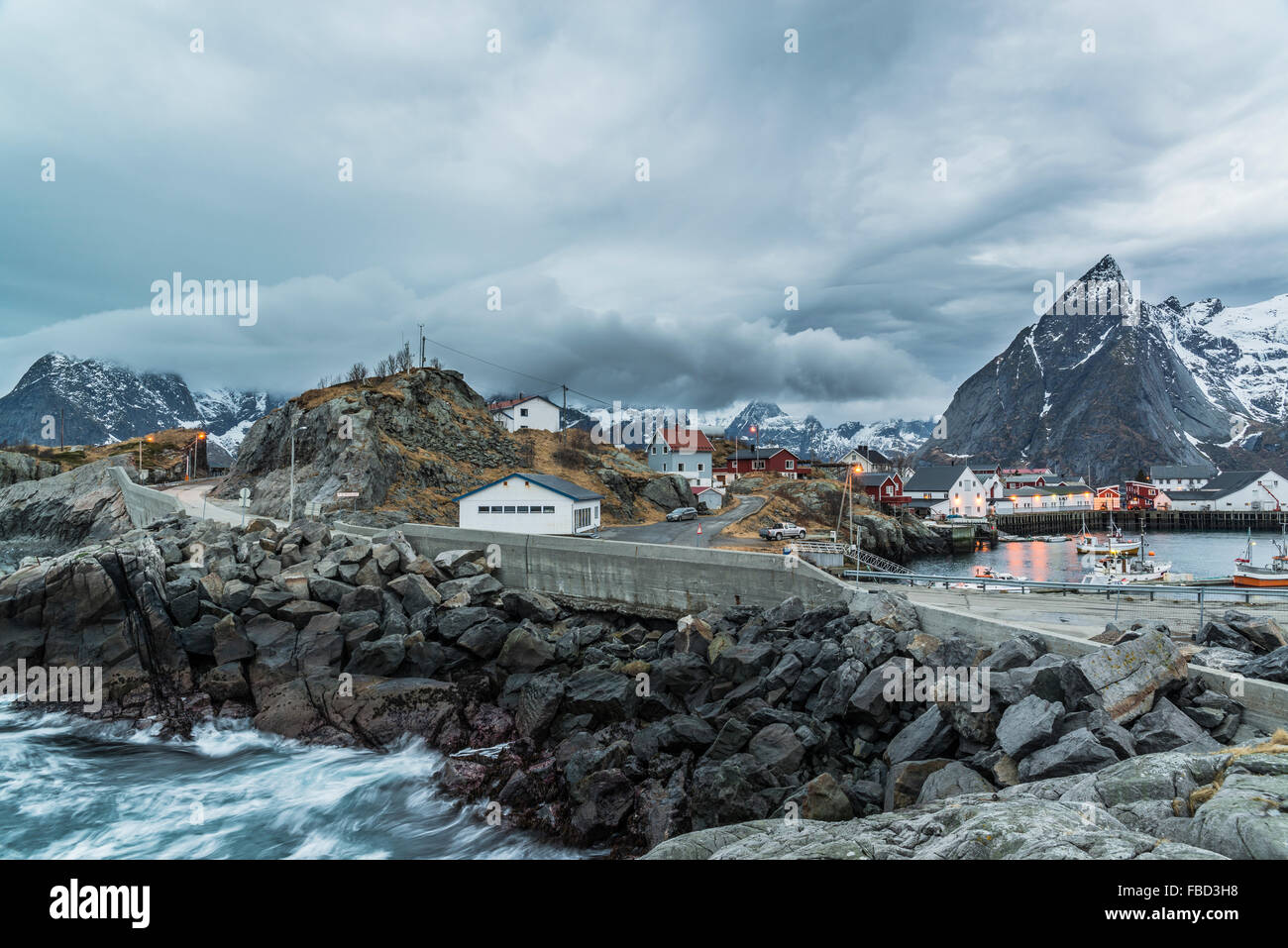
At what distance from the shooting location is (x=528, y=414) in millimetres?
86438

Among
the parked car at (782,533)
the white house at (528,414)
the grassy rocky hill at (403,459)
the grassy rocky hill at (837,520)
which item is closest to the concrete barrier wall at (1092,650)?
the parked car at (782,533)

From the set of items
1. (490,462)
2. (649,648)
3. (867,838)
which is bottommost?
(649,648)

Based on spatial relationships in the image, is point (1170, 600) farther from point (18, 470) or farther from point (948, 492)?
point (18, 470)

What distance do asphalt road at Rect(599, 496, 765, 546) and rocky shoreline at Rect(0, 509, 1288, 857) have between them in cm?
1650

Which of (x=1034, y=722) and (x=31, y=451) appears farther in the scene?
(x=31, y=451)

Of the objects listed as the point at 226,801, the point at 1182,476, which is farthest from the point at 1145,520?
Result: the point at 226,801

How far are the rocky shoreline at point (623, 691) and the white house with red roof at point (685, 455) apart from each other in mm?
61856

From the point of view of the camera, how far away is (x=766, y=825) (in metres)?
8.16
